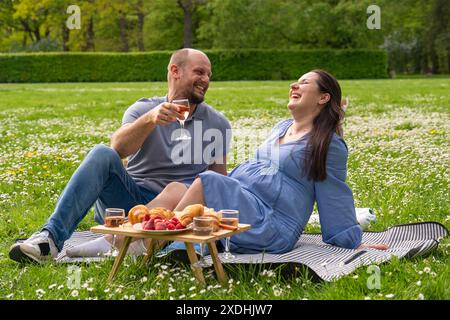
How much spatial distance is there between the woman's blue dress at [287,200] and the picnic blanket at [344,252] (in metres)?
0.12

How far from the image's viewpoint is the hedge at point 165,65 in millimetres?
41353

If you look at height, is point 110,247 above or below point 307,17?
below

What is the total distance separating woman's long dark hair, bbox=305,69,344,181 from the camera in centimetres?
523

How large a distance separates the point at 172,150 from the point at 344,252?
5.63 feet

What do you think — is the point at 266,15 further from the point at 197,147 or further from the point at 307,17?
the point at 197,147

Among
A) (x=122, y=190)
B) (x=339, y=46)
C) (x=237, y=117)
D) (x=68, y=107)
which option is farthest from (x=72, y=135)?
(x=339, y=46)

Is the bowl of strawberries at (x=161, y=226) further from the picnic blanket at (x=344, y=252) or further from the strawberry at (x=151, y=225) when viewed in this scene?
the picnic blanket at (x=344, y=252)

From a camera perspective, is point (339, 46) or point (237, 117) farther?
point (339, 46)

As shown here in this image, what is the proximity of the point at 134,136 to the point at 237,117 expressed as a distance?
11269mm

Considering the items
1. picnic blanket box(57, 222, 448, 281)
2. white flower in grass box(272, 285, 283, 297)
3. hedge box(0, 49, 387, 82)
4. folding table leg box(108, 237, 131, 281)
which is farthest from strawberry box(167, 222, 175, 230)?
hedge box(0, 49, 387, 82)

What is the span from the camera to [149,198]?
5.75 meters

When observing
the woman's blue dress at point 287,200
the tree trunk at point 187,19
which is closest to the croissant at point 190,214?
the woman's blue dress at point 287,200

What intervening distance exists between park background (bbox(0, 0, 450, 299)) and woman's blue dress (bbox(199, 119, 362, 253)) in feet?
1.60
